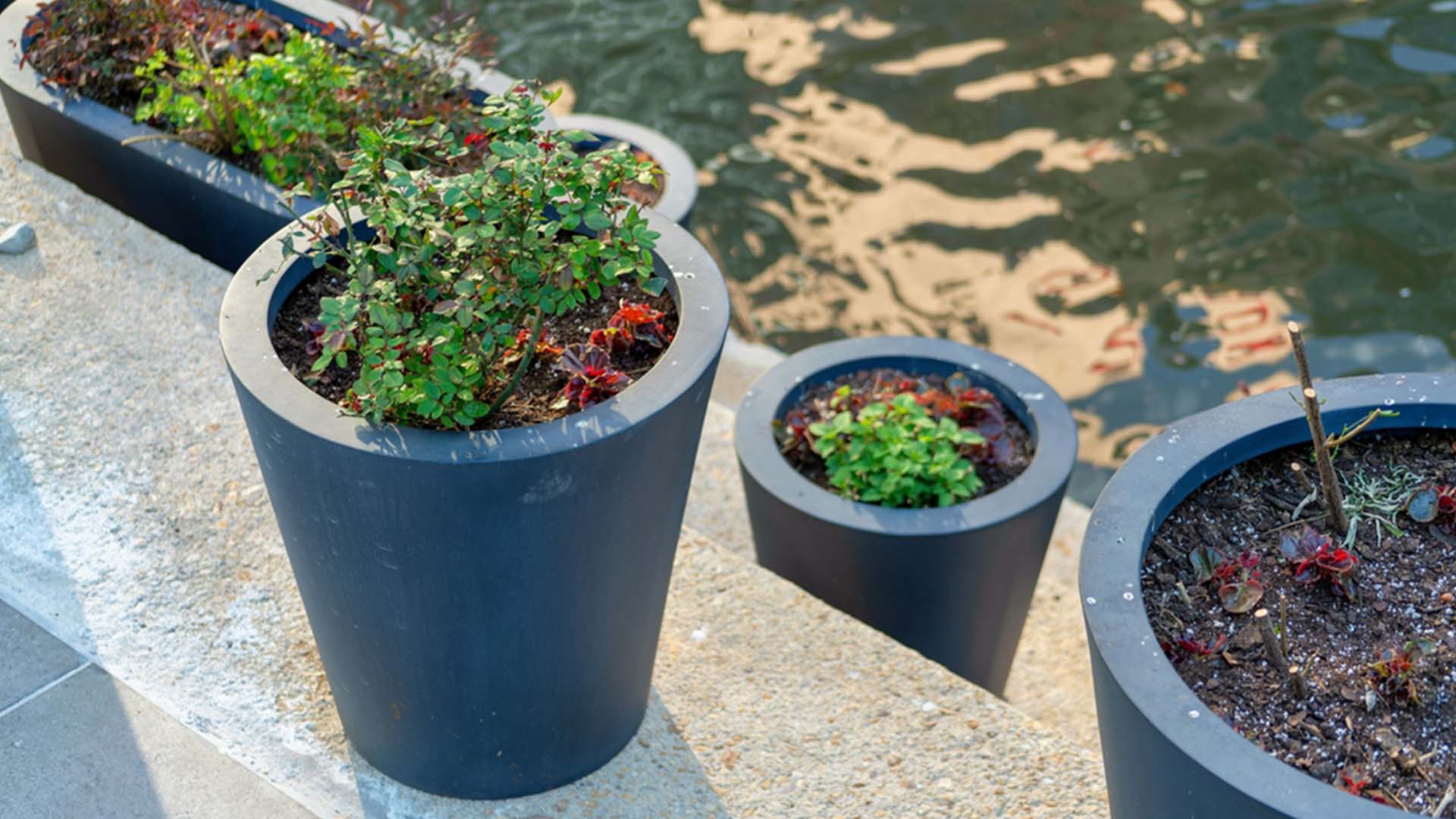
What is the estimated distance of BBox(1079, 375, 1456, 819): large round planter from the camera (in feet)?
5.89

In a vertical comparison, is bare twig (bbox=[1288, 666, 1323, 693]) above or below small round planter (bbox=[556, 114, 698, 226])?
above

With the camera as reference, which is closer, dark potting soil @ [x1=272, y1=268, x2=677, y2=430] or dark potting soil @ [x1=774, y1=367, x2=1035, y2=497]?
dark potting soil @ [x1=272, y1=268, x2=677, y2=430]

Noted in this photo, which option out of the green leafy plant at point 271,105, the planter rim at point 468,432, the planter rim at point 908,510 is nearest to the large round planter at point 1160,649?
the planter rim at point 468,432

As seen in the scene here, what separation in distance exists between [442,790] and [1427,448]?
6.39 feet

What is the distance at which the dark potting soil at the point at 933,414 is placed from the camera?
12.2 ft

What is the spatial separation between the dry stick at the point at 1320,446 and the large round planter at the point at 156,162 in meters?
2.25

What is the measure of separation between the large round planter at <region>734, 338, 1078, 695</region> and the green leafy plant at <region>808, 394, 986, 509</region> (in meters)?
0.10

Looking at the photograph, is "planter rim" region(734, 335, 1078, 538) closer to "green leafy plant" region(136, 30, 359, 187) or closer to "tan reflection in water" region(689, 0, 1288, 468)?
"green leafy plant" region(136, 30, 359, 187)

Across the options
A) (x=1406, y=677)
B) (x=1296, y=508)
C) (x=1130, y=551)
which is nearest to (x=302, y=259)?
(x=1130, y=551)

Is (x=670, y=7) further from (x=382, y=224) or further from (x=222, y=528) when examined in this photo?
(x=382, y=224)

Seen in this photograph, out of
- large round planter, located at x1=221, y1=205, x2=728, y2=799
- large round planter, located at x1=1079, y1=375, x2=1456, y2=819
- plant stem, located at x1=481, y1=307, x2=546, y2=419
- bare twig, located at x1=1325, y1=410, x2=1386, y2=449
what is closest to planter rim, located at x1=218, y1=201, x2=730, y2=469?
large round planter, located at x1=221, y1=205, x2=728, y2=799

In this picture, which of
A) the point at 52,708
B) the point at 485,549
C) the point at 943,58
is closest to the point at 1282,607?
the point at 485,549

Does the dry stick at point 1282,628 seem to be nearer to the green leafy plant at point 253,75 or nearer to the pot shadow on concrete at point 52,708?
the pot shadow on concrete at point 52,708

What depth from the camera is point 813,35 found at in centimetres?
813
